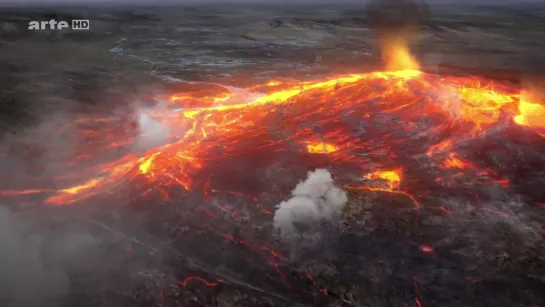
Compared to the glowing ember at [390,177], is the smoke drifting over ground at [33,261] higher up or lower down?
lower down

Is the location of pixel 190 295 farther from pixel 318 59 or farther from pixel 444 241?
pixel 318 59

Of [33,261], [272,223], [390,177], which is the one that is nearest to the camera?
[33,261]

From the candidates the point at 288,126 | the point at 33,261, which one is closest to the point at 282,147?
the point at 288,126

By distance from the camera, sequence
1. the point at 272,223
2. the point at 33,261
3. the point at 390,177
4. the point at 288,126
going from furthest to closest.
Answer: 1. the point at 288,126
2. the point at 390,177
3. the point at 272,223
4. the point at 33,261

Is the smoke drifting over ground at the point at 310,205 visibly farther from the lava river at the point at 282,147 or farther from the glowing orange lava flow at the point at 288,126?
the glowing orange lava flow at the point at 288,126

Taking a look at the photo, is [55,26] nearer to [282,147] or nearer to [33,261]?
[282,147]

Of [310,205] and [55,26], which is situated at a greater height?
[310,205]

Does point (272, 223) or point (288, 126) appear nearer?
point (272, 223)

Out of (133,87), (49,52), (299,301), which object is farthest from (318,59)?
(299,301)

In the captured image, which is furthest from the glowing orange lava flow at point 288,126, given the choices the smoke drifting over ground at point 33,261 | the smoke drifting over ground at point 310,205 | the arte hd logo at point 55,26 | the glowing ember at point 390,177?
the arte hd logo at point 55,26
